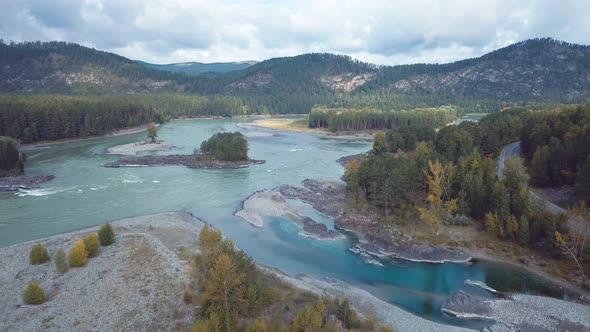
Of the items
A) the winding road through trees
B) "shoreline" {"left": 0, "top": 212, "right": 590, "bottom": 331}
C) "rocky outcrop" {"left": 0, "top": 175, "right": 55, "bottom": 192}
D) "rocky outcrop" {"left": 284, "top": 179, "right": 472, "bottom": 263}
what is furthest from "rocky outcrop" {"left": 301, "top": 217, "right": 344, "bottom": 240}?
"rocky outcrop" {"left": 0, "top": 175, "right": 55, "bottom": 192}

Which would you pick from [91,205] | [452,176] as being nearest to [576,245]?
[452,176]

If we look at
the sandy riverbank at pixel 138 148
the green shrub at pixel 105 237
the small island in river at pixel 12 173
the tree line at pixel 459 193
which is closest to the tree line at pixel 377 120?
the sandy riverbank at pixel 138 148

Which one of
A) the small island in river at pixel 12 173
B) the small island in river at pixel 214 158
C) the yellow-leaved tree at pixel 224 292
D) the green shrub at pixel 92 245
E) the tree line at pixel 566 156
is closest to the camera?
the yellow-leaved tree at pixel 224 292

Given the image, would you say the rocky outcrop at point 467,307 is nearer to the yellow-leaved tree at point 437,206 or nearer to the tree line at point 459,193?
the tree line at point 459,193

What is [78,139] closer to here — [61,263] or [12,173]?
[12,173]

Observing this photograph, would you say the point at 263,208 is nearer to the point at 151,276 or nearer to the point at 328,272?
the point at 328,272
